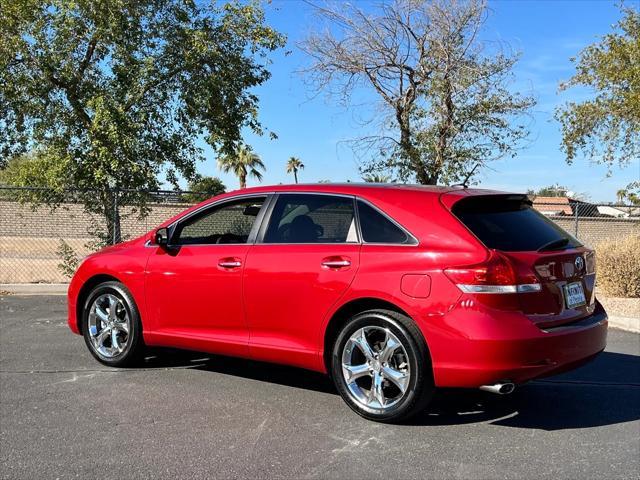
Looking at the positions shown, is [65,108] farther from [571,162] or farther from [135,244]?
[571,162]

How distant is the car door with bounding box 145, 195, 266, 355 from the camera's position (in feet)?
16.1

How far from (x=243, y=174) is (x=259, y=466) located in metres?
44.8

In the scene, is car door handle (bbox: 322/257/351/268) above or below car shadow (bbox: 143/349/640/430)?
above

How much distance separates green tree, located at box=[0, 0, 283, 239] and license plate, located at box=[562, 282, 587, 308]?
8.23m

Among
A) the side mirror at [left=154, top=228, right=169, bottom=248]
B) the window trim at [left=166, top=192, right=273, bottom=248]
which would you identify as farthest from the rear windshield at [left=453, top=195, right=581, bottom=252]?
the side mirror at [left=154, top=228, right=169, bottom=248]

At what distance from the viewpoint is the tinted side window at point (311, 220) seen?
4617 mm

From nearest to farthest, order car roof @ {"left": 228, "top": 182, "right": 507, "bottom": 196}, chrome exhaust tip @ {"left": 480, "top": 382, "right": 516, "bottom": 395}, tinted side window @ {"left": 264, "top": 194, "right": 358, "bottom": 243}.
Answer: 1. chrome exhaust tip @ {"left": 480, "top": 382, "right": 516, "bottom": 395}
2. car roof @ {"left": 228, "top": 182, "right": 507, "bottom": 196}
3. tinted side window @ {"left": 264, "top": 194, "right": 358, "bottom": 243}

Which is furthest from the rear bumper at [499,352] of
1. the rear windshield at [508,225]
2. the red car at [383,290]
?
the rear windshield at [508,225]

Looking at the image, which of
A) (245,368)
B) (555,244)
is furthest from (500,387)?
(245,368)

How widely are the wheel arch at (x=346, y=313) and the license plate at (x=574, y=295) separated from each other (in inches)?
43.2

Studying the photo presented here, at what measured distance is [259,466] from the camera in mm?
3537

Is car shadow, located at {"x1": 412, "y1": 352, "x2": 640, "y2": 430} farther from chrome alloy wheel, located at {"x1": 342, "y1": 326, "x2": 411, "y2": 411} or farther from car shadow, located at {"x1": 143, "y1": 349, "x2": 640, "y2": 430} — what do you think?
chrome alloy wheel, located at {"x1": 342, "y1": 326, "x2": 411, "y2": 411}

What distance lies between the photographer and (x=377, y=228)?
439 cm

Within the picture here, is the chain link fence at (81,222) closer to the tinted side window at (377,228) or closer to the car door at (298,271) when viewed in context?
the car door at (298,271)
